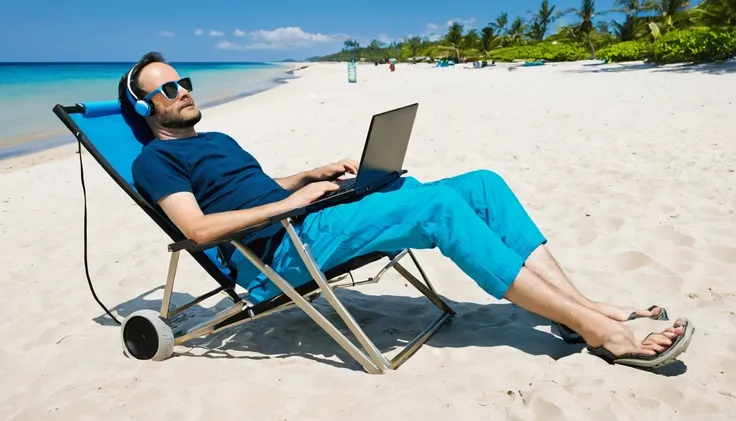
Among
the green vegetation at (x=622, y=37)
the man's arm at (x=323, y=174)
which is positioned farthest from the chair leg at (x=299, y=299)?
the green vegetation at (x=622, y=37)

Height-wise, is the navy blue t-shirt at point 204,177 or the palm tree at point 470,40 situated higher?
the palm tree at point 470,40

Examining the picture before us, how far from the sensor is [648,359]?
2.02 m

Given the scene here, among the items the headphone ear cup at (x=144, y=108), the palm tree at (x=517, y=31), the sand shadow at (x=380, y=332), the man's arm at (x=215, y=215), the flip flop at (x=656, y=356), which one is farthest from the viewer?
the palm tree at (x=517, y=31)

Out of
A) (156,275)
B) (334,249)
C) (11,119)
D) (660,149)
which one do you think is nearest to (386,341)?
(334,249)

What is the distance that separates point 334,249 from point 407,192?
0.38 metres

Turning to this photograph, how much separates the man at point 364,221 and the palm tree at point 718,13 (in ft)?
70.8

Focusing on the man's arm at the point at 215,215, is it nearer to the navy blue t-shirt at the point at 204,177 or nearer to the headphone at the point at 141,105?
the navy blue t-shirt at the point at 204,177

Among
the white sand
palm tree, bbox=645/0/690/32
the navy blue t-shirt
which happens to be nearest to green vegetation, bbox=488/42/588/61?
palm tree, bbox=645/0/690/32

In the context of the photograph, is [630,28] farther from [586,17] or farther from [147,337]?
[147,337]

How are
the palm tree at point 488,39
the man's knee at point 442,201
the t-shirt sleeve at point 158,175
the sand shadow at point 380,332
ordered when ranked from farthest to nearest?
the palm tree at point 488,39, the sand shadow at point 380,332, the t-shirt sleeve at point 158,175, the man's knee at point 442,201

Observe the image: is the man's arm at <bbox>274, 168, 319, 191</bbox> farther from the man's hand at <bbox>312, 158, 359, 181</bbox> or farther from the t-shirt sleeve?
the t-shirt sleeve

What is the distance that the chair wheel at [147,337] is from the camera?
8.36 ft

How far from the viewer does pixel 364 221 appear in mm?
2248

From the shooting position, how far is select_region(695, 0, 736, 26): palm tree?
1943cm
